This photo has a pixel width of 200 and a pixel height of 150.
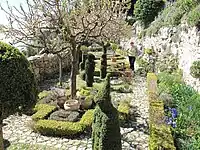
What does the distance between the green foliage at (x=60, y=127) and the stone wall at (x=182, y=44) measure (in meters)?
4.85

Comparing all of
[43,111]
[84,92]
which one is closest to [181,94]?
[84,92]

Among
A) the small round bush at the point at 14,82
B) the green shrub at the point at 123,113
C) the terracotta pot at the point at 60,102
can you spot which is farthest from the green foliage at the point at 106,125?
the terracotta pot at the point at 60,102

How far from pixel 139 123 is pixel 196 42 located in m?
4.41

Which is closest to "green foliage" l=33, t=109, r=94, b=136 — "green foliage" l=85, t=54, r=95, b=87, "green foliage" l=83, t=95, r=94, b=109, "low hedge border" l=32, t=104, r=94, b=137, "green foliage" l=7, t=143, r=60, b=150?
"low hedge border" l=32, t=104, r=94, b=137

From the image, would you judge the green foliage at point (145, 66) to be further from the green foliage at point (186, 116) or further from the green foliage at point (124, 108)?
the green foliage at point (124, 108)

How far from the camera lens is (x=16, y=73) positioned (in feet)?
15.9

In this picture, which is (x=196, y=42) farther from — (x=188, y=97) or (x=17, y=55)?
(x=17, y=55)

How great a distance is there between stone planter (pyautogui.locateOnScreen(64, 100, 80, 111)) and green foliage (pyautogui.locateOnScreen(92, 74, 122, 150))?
12.5 feet

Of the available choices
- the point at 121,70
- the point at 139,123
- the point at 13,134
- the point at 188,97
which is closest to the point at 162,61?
the point at 121,70

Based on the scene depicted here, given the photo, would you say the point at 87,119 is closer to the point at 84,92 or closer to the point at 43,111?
the point at 43,111

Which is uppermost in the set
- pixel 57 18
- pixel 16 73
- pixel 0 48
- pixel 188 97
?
pixel 57 18

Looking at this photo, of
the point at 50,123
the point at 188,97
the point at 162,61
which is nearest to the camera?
the point at 50,123

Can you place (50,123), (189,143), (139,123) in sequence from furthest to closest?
→ (139,123) → (50,123) → (189,143)

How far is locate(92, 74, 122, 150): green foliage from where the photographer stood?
5406 millimetres
